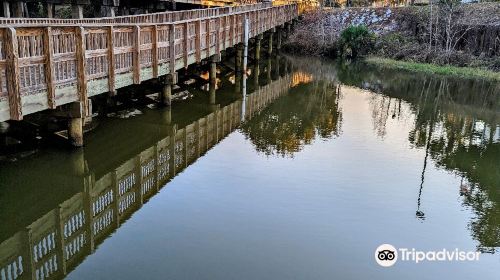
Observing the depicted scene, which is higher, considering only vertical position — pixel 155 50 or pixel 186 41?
pixel 186 41

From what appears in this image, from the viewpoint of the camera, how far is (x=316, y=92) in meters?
25.7

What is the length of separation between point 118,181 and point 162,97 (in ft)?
24.7

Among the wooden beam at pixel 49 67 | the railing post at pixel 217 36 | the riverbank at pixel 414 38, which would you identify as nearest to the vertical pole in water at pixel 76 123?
the wooden beam at pixel 49 67

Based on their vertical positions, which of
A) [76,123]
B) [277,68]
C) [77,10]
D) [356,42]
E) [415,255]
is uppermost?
[77,10]

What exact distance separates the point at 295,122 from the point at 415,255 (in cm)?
1048

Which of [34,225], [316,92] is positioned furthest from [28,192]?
[316,92]

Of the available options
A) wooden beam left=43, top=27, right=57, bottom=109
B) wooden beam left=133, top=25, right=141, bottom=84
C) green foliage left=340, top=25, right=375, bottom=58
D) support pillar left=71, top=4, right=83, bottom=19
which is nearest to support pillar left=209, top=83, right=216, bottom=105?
wooden beam left=133, top=25, right=141, bottom=84

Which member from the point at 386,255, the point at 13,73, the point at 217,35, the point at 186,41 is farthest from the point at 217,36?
the point at 386,255

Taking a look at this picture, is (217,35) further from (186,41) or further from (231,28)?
(186,41)

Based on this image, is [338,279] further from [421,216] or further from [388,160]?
[388,160]

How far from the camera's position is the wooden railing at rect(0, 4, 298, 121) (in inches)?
389

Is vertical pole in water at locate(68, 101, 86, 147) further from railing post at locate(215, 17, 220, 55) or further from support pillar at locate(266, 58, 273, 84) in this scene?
support pillar at locate(266, 58, 273, 84)

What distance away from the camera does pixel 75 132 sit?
12.7 meters

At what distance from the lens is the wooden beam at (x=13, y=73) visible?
31.4 feet
